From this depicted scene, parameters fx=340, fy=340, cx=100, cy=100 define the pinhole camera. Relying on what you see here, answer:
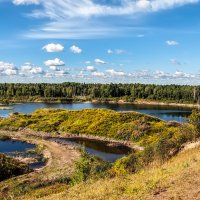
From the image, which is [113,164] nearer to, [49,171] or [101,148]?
[49,171]

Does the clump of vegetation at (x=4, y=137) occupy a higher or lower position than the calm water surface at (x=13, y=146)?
higher

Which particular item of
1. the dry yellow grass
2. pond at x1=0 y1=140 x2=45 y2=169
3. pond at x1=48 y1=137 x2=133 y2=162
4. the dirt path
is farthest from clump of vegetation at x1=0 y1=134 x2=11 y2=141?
the dry yellow grass

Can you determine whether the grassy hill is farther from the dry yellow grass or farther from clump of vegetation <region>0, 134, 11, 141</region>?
clump of vegetation <region>0, 134, 11, 141</region>

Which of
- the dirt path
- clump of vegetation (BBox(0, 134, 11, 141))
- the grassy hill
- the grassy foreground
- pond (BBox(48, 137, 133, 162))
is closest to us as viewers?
the grassy hill

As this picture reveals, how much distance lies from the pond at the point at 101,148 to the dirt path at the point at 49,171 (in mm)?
5161

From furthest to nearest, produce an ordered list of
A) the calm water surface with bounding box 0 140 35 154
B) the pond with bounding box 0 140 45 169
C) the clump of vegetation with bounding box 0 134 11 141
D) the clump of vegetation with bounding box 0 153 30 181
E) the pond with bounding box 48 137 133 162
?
the clump of vegetation with bounding box 0 134 11 141 < the calm water surface with bounding box 0 140 35 154 < the pond with bounding box 48 137 133 162 < the pond with bounding box 0 140 45 169 < the clump of vegetation with bounding box 0 153 30 181

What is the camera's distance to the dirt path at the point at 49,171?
161 feet

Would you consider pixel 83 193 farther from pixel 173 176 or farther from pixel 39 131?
pixel 39 131

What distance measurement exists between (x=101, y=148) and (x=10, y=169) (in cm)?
3298

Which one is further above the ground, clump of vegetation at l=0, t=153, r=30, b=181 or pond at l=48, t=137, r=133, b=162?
clump of vegetation at l=0, t=153, r=30, b=181

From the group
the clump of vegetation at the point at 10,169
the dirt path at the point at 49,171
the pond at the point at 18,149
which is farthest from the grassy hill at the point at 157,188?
the pond at the point at 18,149

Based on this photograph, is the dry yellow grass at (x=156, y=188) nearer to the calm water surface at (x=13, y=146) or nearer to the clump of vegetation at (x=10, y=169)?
the clump of vegetation at (x=10, y=169)

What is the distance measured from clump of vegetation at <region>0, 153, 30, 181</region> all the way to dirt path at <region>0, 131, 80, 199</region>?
2659 millimetres

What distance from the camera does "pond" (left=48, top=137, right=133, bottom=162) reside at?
80000 mm
